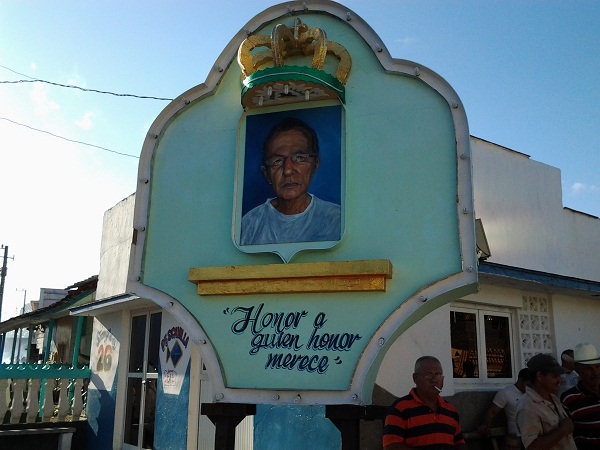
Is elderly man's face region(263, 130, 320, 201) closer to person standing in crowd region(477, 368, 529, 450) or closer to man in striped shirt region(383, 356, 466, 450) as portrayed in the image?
man in striped shirt region(383, 356, 466, 450)

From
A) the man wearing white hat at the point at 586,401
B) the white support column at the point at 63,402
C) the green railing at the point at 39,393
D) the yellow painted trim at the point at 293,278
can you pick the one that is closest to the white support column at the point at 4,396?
the green railing at the point at 39,393

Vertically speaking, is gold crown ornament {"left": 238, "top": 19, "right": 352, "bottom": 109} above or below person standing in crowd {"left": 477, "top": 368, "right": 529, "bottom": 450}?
above

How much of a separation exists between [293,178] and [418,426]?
2125mm

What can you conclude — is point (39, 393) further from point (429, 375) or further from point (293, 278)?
point (429, 375)

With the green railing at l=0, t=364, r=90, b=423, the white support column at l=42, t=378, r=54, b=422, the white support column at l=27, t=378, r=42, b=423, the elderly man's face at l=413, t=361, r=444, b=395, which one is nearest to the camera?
the elderly man's face at l=413, t=361, r=444, b=395

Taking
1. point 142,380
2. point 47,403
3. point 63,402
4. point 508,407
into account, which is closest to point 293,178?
point 508,407

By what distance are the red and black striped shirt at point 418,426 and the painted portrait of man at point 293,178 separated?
1330 millimetres

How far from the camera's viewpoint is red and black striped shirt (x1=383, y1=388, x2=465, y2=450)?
3.81 meters

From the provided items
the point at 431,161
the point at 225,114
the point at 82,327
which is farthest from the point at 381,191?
the point at 82,327

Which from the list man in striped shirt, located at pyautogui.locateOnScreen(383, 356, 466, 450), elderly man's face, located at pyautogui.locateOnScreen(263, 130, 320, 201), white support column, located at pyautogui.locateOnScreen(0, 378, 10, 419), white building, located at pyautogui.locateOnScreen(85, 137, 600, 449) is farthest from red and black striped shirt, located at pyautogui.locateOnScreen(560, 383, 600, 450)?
white support column, located at pyautogui.locateOnScreen(0, 378, 10, 419)

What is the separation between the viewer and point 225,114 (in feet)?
17.1

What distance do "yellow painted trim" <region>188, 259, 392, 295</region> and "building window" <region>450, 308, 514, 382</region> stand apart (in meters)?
3.82

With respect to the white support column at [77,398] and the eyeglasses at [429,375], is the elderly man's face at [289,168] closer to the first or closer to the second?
the eyeglasses at [429,375]

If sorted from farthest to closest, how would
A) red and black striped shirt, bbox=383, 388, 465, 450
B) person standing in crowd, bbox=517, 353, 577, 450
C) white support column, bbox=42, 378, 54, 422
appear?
white support column, bbox=42, 378, 54, 422 → person standing in crowd, bbox=517, 353, 577, 450 → red and black striped shirt, bbox=383, 388, 465, 450
